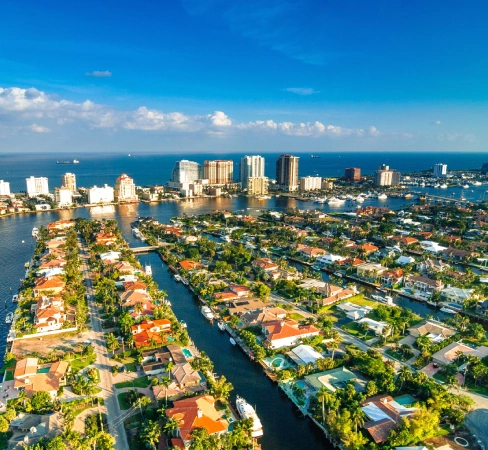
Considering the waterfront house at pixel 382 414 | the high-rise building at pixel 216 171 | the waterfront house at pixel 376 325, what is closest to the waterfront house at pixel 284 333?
the waterfront house at pixel 376 325

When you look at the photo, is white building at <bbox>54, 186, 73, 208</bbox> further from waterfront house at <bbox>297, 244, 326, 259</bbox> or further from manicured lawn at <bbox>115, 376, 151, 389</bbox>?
manicured lawn at <bbox>115, 376, 151, 389</bbox>

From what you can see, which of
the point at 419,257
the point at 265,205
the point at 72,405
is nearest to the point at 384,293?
the point at 419,257

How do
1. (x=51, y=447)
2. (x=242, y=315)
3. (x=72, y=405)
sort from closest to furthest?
(x=51, y=447)
(x=72, y=405)
(x=242, y=315)

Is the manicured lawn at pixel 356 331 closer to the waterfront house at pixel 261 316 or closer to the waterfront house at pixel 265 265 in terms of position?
the waterfront house at pixel 261 316

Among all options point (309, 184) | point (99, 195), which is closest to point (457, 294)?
point (99, 195)

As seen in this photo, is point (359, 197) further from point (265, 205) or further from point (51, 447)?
point (51, 447)

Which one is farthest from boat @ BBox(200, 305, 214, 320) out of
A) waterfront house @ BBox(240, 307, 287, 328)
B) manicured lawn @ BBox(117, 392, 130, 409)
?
manicured lawn @ BBox(117, 392, 130, 409)

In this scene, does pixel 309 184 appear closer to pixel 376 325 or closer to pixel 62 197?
pixel 62 197
